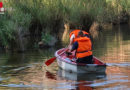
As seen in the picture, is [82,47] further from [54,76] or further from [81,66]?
[54,76]

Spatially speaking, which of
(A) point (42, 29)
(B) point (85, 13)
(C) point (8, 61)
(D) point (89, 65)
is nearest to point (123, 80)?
(D) point (89, 65)

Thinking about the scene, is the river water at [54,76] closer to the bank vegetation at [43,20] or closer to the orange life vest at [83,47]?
the orange life vest at [83,47]

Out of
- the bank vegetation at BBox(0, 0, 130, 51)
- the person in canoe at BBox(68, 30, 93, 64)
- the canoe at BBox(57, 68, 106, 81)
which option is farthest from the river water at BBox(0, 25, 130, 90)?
the bank vegetation at BBox(0, 0, 130, 51)

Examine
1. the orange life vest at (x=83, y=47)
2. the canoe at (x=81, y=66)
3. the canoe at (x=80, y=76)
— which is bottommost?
the canoe at (x=80, y=76)

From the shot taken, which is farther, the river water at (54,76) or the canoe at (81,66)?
the canoe at (81,66)

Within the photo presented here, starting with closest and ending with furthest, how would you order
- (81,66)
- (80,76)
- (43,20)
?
(80,76), (81,66), (43,20)

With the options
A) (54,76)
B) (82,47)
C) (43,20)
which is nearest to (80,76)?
(54,76)

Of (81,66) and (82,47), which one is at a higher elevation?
(82,47)

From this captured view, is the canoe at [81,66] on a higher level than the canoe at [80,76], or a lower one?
higher

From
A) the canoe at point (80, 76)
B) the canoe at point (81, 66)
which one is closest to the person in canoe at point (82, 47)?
the canoe at point (81, 66)

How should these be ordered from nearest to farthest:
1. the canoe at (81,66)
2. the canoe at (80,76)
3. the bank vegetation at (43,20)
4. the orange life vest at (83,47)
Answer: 1. the canoe at (80,76)
2. the canoe at (81,66)
3. the orange life vest at (83,47)
4. the bank vegetation at (43,20)

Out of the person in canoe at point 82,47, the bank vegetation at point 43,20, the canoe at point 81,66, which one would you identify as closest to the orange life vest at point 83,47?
the person in canoe at point 82,47

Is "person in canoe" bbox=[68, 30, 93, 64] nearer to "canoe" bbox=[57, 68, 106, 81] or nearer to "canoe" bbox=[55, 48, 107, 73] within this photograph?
"canoe" bbox=[55, 48, 107, 73]

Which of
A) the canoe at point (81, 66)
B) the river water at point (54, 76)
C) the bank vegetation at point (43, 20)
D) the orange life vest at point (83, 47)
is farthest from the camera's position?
the bank vegetation at point (43, 20)
